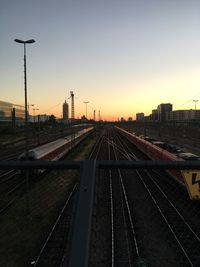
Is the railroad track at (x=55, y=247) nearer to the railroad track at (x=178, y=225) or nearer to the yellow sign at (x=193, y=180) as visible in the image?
the yellow sign at (x=193, y=180)

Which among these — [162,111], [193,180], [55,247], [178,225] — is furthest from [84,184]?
[162,111]

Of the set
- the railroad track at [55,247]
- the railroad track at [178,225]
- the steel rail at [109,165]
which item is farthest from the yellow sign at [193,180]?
the steel rail at [109,165]

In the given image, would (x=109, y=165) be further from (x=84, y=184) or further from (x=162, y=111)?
(x=162, y=111)

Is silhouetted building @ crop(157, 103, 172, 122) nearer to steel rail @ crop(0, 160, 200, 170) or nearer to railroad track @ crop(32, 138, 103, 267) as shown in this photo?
railroad track @ crop(32, 138, 103, 267)

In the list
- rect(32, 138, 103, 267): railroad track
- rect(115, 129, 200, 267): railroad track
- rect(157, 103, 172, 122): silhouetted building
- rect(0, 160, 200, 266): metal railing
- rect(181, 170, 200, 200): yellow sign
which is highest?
rect(157, 103, 172, 122): silhouetted building

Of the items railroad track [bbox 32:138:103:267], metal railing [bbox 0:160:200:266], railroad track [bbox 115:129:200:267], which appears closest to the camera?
metal railing [bbox 0:160:200:266]

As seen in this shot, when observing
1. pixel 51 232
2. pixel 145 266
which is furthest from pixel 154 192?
pixel 145 266

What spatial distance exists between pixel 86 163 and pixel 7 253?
11.8 metres

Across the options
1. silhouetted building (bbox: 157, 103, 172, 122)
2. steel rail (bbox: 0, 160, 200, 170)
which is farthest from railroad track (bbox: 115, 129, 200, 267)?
silhouetted building (bbox: 157, 103, 172, 122)

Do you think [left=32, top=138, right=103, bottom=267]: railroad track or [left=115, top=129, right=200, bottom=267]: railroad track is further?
[left=115, top=129, right=200, bottom=267]: railroad track

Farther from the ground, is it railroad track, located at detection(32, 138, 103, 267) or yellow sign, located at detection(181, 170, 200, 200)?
yellow sign, located at detection(181, 170, 200, 200)

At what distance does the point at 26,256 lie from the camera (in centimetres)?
1330

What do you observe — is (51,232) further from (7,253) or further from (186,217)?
(186,217)

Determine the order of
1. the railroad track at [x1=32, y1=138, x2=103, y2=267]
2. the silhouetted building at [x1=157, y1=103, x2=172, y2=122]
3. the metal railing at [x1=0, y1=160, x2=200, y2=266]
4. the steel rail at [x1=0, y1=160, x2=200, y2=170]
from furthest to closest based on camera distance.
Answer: the silhouetted building at [x1=157, y1=103, x2=172, y2=122] < the railroad track at [x1=32, y1=138, x2=103, y2=267] < the steel rail at [x1=0, y1=160, x2=200, y2=170] < the metal railing at [x1=0, y1=160, x2=200, y2=266]
